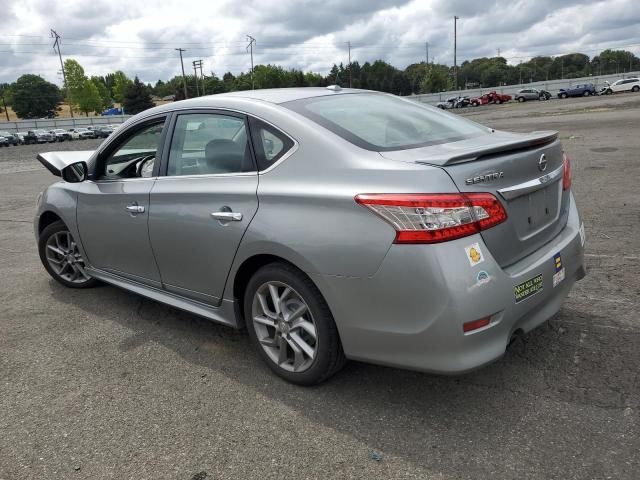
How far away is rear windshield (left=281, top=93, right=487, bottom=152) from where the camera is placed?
10.0ft

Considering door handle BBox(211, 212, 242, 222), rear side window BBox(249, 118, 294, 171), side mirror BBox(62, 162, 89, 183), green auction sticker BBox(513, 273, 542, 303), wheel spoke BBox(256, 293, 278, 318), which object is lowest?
wheel spoke BBox(256, 293, 278, 318)

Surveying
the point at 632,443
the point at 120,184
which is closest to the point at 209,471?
the point at 632,443

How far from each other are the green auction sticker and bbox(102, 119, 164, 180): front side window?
259cm

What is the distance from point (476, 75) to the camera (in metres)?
134

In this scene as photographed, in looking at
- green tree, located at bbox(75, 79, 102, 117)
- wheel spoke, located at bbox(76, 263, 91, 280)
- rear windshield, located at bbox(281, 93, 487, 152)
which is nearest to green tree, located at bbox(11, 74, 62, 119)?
green tree, located at bbox(75, 79, 102, 117)

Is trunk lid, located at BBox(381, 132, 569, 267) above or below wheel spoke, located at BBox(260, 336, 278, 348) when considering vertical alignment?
above

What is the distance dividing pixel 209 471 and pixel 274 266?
109 centimetres

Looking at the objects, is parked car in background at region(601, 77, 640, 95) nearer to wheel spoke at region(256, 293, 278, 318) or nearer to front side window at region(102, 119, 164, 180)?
front side window at region(102, 119, 164, 180)

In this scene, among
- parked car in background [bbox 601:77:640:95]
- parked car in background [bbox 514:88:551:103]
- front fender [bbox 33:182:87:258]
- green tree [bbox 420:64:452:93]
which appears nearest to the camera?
front fender [bbox 33:182:87:258]

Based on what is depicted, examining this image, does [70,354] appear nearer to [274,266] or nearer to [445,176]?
[274,266]

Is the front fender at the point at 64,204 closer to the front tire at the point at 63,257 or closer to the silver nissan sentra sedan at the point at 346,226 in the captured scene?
the front tire at the point at 63,257

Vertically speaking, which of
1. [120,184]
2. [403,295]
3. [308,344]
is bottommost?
[308,344]

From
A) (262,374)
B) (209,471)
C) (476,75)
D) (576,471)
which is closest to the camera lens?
(576,471)

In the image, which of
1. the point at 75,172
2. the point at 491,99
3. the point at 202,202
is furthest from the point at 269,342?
the point at 491,99
